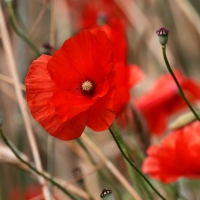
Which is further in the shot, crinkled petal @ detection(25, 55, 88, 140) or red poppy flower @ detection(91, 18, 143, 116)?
red poppy flower @ detection(91, 18, 143, 116)

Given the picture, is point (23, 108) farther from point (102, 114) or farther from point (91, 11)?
point (91, 11)

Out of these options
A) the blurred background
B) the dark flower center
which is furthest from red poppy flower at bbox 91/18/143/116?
the dark flower center

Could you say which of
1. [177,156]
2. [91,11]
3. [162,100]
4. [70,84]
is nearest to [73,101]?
[70,84]

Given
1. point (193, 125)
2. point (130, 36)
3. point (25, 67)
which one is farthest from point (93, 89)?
point (130, 36)

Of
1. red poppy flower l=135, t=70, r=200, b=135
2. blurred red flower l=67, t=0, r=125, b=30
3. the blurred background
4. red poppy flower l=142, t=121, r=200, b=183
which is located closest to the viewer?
red poppy flower l=142, t=121, r=200, b=183

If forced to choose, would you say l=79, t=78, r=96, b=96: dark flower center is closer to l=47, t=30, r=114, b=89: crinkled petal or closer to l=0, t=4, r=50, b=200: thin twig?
l=47, t=30, r=114, b=89: crinkled petal

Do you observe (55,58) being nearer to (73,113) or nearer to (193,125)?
(73,113)

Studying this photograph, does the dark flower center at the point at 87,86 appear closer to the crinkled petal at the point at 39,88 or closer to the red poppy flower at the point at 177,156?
the crinkled petal at the point at 39,88
